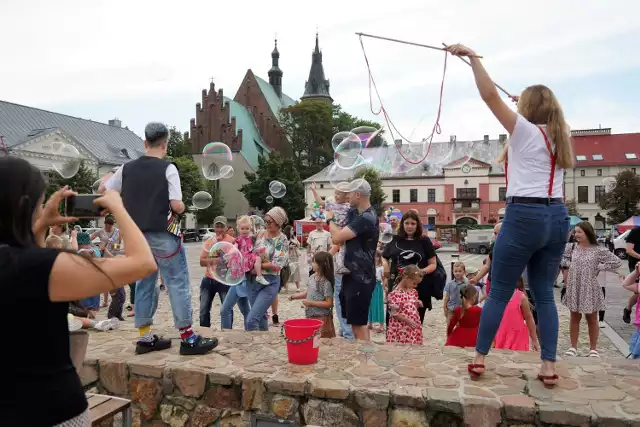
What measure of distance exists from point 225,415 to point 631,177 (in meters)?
44.5

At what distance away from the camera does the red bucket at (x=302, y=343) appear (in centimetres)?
371

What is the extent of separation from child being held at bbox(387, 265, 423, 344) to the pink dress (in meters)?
0.86

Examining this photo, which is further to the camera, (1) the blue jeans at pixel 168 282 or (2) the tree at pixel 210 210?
(2) the tree at pixel 210 210

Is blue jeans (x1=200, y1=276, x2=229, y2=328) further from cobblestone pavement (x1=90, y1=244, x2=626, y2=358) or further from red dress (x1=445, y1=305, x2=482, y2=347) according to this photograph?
red dress (x1=445, y1=305, x2=482, y2=347)

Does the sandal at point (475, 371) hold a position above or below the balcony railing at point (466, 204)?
below

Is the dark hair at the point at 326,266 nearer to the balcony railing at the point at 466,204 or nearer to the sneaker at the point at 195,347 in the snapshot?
the sneaker at the point at 195,347

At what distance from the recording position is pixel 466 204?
175ft

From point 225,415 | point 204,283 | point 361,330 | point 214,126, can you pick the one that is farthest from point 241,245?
point 214,126

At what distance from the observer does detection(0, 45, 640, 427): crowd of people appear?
147 cm

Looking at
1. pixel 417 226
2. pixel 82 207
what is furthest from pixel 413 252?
pixel 82 207

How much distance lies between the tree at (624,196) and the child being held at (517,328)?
1587 inches

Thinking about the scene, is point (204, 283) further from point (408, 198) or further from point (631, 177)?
point (408, 198)

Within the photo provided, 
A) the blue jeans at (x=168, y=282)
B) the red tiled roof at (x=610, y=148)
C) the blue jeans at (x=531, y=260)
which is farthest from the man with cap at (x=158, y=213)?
the red tiled roof at (x=610, y=148)

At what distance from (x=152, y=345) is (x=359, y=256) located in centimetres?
213
